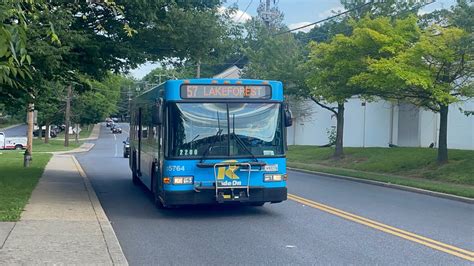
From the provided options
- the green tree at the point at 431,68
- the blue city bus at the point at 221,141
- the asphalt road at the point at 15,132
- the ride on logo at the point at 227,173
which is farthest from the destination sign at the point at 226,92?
the asphalt road at the point at 15,132

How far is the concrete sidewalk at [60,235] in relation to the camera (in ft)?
25.9

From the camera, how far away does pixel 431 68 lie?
73.0 ft

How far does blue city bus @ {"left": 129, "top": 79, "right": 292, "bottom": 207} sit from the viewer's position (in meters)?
11.9

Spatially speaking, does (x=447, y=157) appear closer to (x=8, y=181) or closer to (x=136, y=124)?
(x=136, y=124)

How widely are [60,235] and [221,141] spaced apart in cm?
382

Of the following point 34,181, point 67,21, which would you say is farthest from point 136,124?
point 67,21

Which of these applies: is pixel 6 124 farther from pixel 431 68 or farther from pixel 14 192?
pixel 14 192

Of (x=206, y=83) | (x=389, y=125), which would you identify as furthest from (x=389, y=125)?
(x=206, y=83)

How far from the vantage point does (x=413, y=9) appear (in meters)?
28.3

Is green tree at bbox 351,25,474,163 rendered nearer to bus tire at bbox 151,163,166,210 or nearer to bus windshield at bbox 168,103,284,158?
bus windshield at bbox 168,103,284,158

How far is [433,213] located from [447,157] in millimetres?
11928

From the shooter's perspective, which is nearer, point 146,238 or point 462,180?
point 146,238

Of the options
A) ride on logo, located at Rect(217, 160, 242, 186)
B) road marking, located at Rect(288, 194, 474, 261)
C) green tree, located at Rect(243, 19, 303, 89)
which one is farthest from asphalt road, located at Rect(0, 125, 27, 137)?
ride on logo, located at Rect(217, 160, 242, 186)

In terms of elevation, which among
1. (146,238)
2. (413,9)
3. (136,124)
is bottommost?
(146,238)
